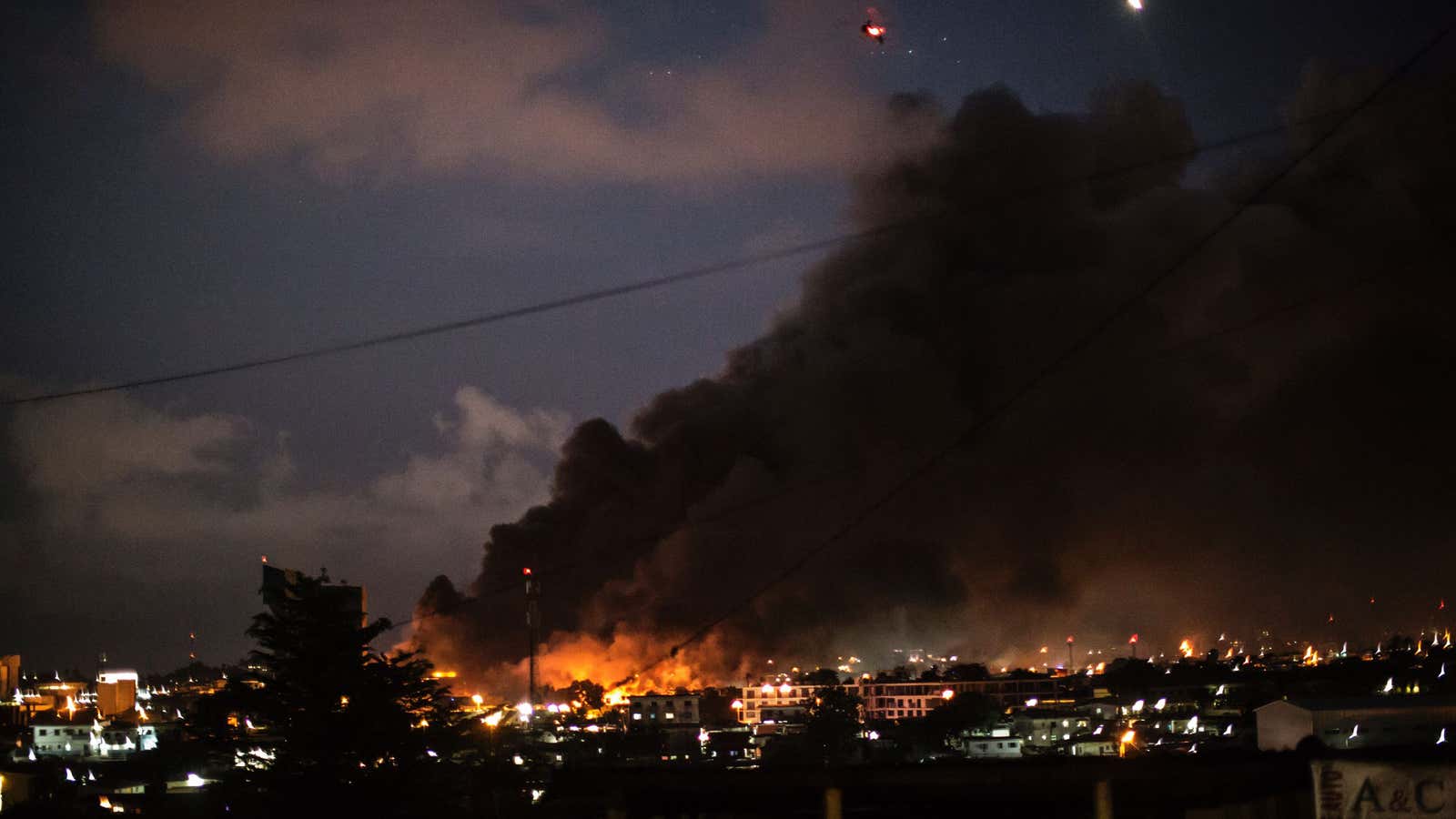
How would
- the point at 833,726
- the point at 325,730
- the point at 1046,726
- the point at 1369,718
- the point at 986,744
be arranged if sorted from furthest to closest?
the point at 833,726 → the point at 1046,726 → the point at 986,744 → the point at 1369,718 → the point at 325,730

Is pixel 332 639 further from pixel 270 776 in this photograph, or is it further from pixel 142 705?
pixel 142 705

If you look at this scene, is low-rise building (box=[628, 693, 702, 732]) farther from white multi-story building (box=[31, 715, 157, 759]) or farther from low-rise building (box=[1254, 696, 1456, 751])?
low-rise building (box=[1254, 696, 1456, 751])

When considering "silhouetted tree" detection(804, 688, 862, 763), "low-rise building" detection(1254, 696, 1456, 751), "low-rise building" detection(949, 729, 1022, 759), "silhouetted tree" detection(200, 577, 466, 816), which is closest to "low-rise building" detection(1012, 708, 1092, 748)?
"low-rise building" detection(949, 729, 1022, 759)

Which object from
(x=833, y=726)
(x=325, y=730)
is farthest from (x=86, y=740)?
Answer: (x=325, y=730)

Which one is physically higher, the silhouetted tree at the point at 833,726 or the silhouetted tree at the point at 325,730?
the silhouetted tree at the point at 833,726

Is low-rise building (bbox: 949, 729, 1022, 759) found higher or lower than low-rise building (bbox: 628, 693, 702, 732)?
lower

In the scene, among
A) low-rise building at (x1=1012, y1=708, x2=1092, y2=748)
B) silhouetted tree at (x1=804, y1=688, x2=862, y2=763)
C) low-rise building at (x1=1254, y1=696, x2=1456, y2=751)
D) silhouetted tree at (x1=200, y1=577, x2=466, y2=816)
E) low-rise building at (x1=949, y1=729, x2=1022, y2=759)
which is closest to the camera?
silhouetted tree at (x1=200, y1=577, x2=466, y2=816)

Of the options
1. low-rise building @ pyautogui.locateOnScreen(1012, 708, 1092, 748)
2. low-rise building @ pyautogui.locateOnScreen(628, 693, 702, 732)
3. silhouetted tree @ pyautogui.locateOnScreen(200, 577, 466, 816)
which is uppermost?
low-rise building @ pyautogui.locateOnScreen(628, 693, 702, 732)

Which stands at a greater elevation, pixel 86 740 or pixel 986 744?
pixel 86 740

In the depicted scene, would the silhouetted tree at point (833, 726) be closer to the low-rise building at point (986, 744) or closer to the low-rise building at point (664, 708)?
the low-rise building at point (986, 744)

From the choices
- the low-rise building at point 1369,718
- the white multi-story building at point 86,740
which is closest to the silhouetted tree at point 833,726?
the low-rise building at point 1369,718

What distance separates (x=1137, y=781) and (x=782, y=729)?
4531 cm

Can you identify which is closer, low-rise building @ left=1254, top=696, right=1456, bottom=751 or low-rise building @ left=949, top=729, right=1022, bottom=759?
low-rise building @ left=1254, top=696, right=1456, bottom=751

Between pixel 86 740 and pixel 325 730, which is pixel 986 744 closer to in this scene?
pixel 86 740
